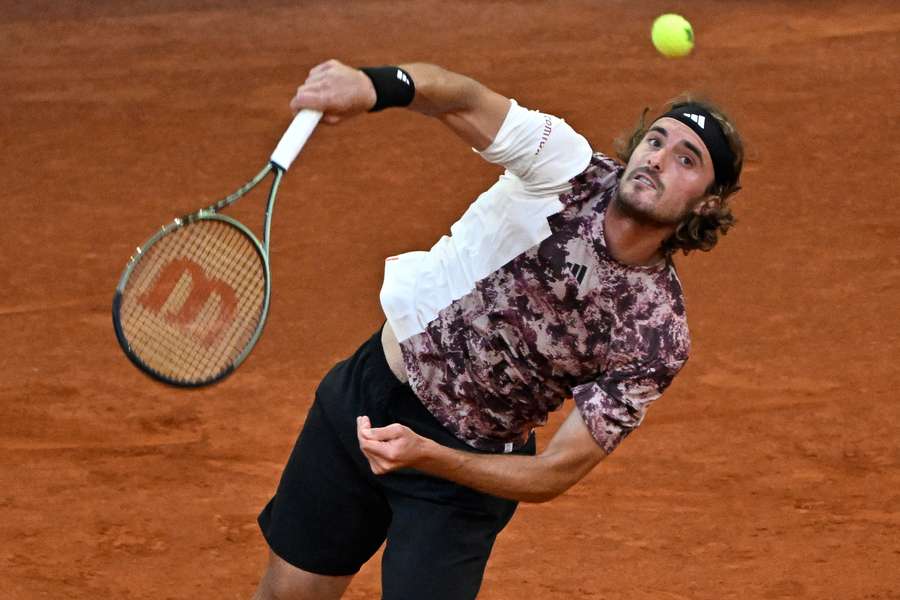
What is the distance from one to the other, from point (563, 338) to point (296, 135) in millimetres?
855

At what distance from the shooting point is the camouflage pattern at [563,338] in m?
3.53

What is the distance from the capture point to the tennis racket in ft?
11.6

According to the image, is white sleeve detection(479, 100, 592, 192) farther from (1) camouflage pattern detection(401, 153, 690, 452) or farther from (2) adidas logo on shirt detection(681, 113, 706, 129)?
(2) adidas logo on shirt detection(681, 113, 706, 129)

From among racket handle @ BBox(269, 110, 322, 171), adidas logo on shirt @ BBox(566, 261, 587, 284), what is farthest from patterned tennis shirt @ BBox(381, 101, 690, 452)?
racket handle @ BBox(269, 110, 322, 171)

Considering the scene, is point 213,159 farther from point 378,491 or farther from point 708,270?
point 378,491

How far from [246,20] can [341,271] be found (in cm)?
326

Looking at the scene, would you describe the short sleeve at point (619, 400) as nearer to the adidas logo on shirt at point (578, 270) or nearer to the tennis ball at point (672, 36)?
the adidas logo on shirt at point (578, 270)

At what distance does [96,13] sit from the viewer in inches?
369

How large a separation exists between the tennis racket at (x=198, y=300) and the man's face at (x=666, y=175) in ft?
2.90

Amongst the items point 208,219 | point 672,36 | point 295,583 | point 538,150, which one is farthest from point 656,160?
point 672,36

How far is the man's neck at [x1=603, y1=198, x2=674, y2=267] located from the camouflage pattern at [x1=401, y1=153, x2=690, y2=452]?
0.02m

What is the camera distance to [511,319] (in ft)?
11.9

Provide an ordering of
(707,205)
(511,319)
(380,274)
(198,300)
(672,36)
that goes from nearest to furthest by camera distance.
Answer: (707,205)
(511,319)
(198,300)
(672,36)
(380,274)

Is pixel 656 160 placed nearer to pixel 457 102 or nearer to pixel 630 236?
pixel 630 236
